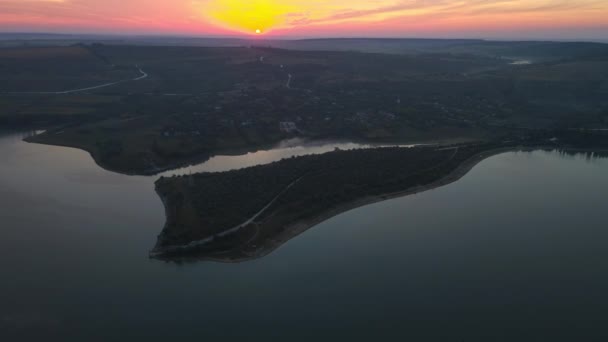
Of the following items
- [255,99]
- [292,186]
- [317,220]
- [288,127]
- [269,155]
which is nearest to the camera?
[317,220]

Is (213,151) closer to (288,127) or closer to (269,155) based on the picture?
(269,155)

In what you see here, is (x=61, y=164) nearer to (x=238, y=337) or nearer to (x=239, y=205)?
(x=239, y=205)

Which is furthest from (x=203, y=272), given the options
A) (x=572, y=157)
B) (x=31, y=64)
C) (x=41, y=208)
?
(x=31, y=64)

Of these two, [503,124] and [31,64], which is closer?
[503,124]

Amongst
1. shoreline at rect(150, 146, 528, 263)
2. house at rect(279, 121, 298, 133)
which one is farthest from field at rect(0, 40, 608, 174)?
shoreline at rect(150, 146, 528, 263)

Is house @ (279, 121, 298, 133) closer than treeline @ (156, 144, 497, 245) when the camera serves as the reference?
No

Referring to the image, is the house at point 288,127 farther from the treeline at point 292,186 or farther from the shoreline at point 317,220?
the shoreline at point 317,220

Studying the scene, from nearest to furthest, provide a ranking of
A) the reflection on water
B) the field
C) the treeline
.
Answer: the treeline → the reflection on water → the field

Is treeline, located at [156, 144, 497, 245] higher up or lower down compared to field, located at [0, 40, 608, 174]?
lower down

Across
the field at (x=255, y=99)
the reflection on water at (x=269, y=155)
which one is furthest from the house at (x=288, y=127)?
the reflection on water at (x=269, y=155)

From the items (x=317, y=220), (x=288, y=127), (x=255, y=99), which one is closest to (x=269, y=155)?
(x=288, y=127)

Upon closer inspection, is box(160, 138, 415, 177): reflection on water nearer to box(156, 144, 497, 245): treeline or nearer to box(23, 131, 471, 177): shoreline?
box(23, 131, 471, 177): shoreline
